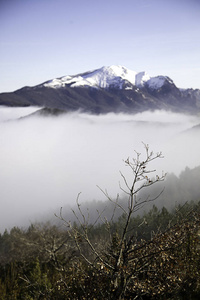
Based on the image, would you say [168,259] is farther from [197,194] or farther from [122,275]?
[197,194]

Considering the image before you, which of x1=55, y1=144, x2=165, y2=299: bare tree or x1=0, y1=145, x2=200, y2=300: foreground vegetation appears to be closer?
x1=55, y1=144, x2=165, y2=299: bare tree

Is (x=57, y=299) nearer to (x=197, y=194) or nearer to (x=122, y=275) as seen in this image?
(x=122, y=275)

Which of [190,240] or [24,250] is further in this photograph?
[24,250]

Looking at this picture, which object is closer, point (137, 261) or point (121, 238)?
point (121, 238)

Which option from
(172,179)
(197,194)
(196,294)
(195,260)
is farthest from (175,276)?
(172,179)

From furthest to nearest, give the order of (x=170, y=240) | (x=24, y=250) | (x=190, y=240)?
(x=24, y=250) → (x=190, y=240) → (x=170, y=240)

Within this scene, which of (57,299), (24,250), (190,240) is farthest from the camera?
(24,250)

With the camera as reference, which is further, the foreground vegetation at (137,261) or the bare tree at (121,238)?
the foreground vegetation at (137,261)

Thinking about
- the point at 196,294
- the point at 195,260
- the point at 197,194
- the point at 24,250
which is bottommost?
the point at 197,194

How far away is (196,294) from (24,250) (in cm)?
4184

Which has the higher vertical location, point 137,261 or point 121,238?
point 121,238

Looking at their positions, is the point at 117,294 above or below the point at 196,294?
above

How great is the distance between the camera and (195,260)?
38.9 feet

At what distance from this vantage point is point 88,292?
9898 millimetres
